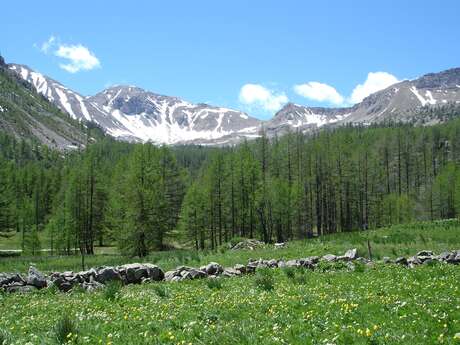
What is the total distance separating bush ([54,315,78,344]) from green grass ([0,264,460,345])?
8 cm

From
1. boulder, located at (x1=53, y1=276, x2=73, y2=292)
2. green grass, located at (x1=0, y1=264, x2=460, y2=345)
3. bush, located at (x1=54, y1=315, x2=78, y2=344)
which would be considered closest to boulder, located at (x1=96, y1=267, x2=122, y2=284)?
boulder, located at (x1=53, y1=276, x2=73, y2=292)

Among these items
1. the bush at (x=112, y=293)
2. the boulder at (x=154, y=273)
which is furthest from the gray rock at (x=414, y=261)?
the bush at (x=112, y=293)

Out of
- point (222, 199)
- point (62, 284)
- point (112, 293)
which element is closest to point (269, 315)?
point (112, 293)

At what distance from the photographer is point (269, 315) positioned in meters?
10.9

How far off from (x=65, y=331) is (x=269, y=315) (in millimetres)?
4682

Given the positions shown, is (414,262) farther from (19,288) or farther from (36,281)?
(19,288)

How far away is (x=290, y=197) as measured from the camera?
75312mm

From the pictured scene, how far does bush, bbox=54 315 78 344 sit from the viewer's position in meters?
9.36

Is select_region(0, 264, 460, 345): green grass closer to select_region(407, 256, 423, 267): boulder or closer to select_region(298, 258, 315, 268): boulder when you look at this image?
select_region(407, 256, 423, 267): boulder

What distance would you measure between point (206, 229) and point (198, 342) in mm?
65693

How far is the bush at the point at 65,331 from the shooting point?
9363 mm

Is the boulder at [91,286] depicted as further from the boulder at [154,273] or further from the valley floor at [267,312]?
the boulder at [154,273]

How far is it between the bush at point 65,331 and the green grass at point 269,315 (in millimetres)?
85

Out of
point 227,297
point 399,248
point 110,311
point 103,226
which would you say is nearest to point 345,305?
point 227,297
